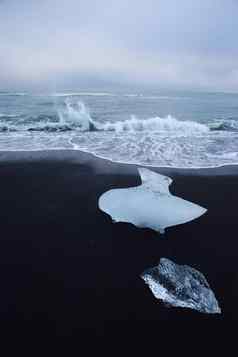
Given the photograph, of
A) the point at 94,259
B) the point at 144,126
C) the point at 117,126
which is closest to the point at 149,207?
the point at 94,259

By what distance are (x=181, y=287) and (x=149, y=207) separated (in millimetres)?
2323

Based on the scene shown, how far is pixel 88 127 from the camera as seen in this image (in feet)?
53.7

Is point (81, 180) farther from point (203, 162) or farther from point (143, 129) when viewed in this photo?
point (143, 129)

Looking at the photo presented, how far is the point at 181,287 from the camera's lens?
3695 millimetres

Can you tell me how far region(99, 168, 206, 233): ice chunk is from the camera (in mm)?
5387

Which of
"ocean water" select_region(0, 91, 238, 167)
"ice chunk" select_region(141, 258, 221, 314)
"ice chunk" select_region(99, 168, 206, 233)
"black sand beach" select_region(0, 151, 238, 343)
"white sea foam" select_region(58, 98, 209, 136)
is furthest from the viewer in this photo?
"white sea foam" select_region(58, 98, 209, 136)

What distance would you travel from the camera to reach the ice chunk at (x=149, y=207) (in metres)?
5.39

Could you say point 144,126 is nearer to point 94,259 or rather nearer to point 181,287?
point 94,259

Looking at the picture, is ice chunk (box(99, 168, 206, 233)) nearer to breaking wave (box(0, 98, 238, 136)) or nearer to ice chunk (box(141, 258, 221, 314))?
ice chunk (box(141, 258, 221, 314))

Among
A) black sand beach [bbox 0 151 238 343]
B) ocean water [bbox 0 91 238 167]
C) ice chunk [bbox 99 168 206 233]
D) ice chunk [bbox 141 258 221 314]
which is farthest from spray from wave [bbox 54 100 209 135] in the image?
ice chunk [bbox 141 258 221 314]

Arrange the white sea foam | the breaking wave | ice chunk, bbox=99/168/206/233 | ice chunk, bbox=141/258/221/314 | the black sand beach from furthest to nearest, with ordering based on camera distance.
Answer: the white sea foam → the breaking wave → ice chunk, bbox=99/168/206/233 → ice chunk, bbox=141/258/221/314 → the black sand beach

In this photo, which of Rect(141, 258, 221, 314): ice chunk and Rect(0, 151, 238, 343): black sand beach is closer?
Rect(0, 151, 238, 343): black sand beach

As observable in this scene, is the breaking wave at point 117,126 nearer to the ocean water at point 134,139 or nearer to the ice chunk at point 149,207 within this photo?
the ocean water at point 134,139

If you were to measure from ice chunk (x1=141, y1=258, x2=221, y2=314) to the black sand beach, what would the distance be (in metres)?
0.10
